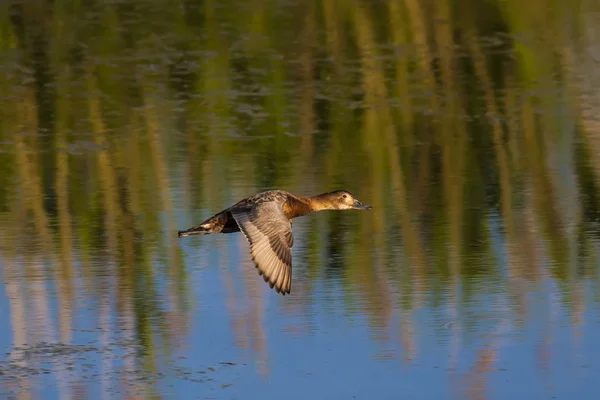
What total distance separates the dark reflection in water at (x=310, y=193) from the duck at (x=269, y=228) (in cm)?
34

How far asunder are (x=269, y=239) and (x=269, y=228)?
0.40 ft

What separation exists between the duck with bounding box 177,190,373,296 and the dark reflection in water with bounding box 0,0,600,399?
0.34 m

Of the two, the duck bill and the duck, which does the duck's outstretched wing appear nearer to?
the duck

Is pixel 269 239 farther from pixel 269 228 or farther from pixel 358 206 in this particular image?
pixel 358 206

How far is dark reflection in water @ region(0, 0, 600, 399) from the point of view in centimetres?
700

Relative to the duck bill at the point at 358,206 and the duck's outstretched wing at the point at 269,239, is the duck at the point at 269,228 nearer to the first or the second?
the duck's outstretched wing at the point at 269,239

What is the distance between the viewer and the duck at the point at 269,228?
726cm

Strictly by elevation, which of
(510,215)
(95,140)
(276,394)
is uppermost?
(95,140)

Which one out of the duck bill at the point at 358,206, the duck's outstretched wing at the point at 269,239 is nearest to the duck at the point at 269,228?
the duck's outstretched wing at the point at 269,239

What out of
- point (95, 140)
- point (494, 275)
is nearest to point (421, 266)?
point (494, 275)

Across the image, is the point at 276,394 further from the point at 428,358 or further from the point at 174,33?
the point at 174,33

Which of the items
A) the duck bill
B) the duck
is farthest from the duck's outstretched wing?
the duck bill

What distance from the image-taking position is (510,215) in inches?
382

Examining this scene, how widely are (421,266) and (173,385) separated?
233 centimetres
